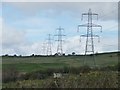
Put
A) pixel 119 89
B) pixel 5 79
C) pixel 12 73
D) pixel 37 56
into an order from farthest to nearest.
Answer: pixel 37 56
pixel 12 73
pixel 5 79
pixel 119 89

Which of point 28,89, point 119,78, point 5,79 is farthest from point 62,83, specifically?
point 5,79

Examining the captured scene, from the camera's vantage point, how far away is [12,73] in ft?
108

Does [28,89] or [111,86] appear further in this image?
[28,89]

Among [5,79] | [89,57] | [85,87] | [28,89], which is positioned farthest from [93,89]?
[89,57]

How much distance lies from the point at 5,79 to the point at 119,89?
599 inches

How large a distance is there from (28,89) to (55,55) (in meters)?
49.4

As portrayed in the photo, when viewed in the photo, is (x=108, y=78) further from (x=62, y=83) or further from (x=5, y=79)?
(x=5, y=79)

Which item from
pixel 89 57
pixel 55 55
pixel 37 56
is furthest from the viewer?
pixel 37 56

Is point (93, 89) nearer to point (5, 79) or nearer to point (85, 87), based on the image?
point (85, 87)

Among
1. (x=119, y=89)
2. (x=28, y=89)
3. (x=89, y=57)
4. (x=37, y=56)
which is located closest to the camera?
(x=119, y=89)

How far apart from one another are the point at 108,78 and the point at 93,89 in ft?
5.77

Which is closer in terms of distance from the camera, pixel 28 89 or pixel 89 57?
pixel 28 89

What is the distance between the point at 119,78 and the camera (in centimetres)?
1944

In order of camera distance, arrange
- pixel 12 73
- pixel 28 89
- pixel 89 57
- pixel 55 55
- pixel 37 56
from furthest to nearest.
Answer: pixel 37 56, pixel 55 55, pixel 89 57, pixel 12 73, pixel 28 89
